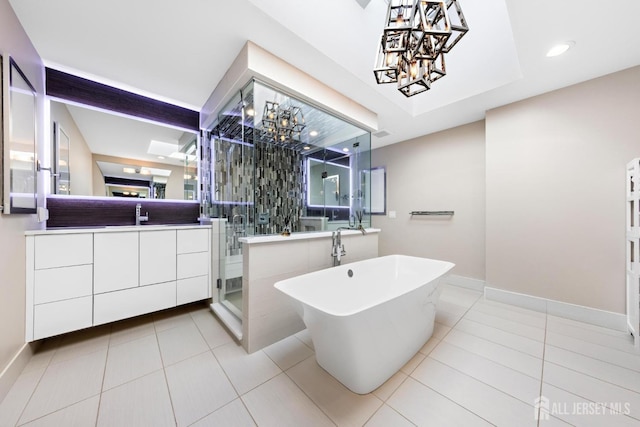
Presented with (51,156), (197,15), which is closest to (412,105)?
(197,15)

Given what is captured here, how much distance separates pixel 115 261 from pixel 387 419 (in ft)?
7.70

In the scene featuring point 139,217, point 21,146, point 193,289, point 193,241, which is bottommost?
point 193,289

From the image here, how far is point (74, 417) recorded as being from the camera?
1108mm

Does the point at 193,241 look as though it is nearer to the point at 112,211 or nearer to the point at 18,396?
the point at 112,211

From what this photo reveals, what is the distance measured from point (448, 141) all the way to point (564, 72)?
4.52ft

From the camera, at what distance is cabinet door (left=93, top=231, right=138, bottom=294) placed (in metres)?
1.75

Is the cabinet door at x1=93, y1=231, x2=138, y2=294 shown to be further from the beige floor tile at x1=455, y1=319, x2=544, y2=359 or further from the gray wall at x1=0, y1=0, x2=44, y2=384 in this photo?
the beige floor tile at x1=455, y1=319, x2=544, y2=359

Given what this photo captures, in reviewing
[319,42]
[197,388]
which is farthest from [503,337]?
[319,42]

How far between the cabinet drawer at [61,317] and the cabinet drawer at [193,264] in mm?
656

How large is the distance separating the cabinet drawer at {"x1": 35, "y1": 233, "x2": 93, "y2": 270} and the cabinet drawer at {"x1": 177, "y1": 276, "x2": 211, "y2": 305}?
2.44 ft

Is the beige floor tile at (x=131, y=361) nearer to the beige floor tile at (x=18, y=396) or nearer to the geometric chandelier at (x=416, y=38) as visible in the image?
the beige floor tile at (x=18, y=396)

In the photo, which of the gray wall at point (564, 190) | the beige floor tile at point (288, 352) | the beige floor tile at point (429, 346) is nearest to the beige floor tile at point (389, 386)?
the beige floor tile at point (429, 346)

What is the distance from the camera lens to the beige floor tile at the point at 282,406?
3.59 ft

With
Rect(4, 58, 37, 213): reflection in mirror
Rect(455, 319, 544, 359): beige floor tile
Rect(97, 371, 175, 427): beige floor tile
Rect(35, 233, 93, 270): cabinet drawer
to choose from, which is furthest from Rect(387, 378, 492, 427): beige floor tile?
Rect(4, 58, 37, 213): reflection in mirror
